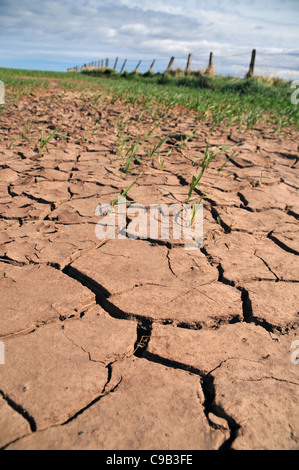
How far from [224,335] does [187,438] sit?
1.56ft

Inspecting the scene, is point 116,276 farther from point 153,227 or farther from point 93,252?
point 153,227

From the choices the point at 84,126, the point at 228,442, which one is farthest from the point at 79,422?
the point at 84,126

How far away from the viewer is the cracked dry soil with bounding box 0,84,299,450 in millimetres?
964

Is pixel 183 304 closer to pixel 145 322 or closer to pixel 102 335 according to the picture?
pixel 145 322

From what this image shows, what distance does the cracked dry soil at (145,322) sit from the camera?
964 millimetres

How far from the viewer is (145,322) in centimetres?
138

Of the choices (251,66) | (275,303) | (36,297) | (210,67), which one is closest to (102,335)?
(36,297)

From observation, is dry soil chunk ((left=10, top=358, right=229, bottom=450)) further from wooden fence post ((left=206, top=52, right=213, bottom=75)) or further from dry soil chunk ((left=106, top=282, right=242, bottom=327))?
wooden fence post ((left=206, top=52, right=213, bottom=75))

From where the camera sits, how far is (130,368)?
116 centimetres

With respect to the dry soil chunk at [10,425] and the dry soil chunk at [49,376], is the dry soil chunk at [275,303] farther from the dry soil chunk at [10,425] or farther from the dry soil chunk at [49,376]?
the dry soil chunk at [10,425]

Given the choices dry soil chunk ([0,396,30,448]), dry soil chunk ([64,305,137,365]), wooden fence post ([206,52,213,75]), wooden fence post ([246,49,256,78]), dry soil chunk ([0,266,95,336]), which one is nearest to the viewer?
dry soil chunk ([0,396,30,448])

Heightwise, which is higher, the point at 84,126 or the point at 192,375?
the point at 84,126

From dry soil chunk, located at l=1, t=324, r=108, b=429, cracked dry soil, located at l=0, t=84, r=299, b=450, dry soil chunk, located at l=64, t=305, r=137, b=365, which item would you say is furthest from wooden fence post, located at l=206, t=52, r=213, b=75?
dry soil chunk, located at l=1, t=324, r=108, b=429

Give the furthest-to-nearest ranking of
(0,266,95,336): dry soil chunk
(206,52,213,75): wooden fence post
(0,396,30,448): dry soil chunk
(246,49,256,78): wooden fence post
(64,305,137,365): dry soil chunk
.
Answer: (206,52,213,75): wooden fence post → (246,49,256,78): wooden fence post → (0,266,95,336): dry soil chunk → (64,305,137,365): dry soil chunk → (0,396,30,448): dry soil chunk
